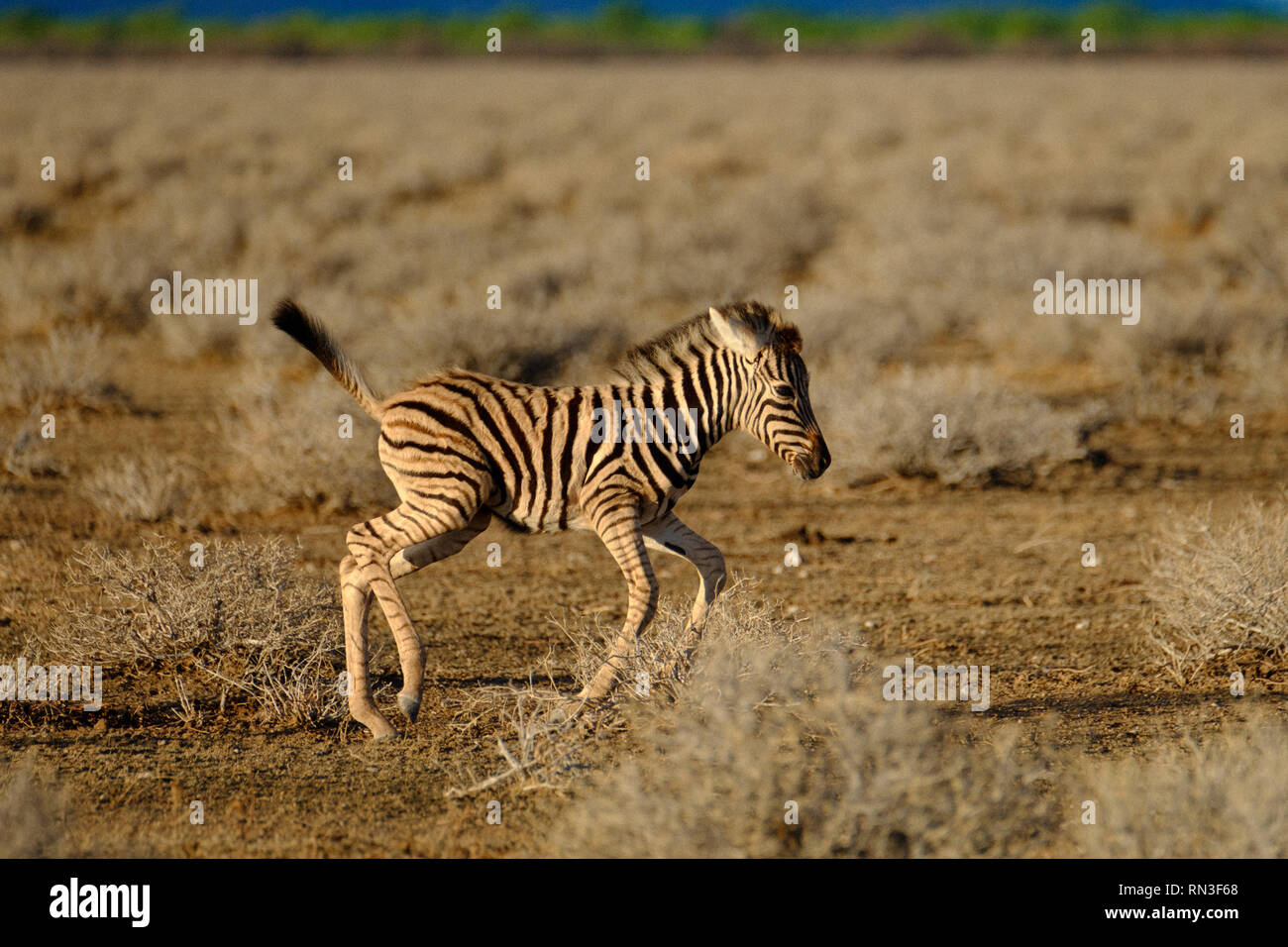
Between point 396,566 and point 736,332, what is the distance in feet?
6.02

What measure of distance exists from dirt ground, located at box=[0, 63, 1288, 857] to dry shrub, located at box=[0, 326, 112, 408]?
0.11 metres

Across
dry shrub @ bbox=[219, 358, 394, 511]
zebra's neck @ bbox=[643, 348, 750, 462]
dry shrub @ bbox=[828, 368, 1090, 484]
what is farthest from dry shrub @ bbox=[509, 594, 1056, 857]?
dry shrub @ bbox=[828, 368, 1090, 484]

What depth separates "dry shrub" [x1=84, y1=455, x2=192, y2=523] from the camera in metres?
9.75

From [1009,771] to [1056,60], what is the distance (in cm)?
7685

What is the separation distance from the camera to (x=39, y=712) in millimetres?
6535

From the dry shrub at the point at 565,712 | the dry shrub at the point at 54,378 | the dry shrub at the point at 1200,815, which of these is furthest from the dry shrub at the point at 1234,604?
the dry shrub at the point at 54,378

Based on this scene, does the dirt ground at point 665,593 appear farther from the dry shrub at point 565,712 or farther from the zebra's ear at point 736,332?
the zebra's ear at point 736,332

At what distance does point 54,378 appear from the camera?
41.6 feet

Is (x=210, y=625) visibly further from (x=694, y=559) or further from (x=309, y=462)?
(x=309, y=462)

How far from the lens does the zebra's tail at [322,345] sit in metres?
6.00

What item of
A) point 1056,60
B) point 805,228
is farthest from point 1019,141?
point 1056,60

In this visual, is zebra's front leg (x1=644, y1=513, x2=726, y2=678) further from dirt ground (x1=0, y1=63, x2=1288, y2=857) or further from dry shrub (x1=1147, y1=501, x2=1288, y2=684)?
dry shrub (x1=1147, y1=501, x2=1288, y2=684)

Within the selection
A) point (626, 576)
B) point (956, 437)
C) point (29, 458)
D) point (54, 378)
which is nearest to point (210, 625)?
point (626, 576)

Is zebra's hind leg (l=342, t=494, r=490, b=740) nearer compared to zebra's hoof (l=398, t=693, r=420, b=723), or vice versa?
zebra's hind leg (l=342, t=494, r=490, b=740)
